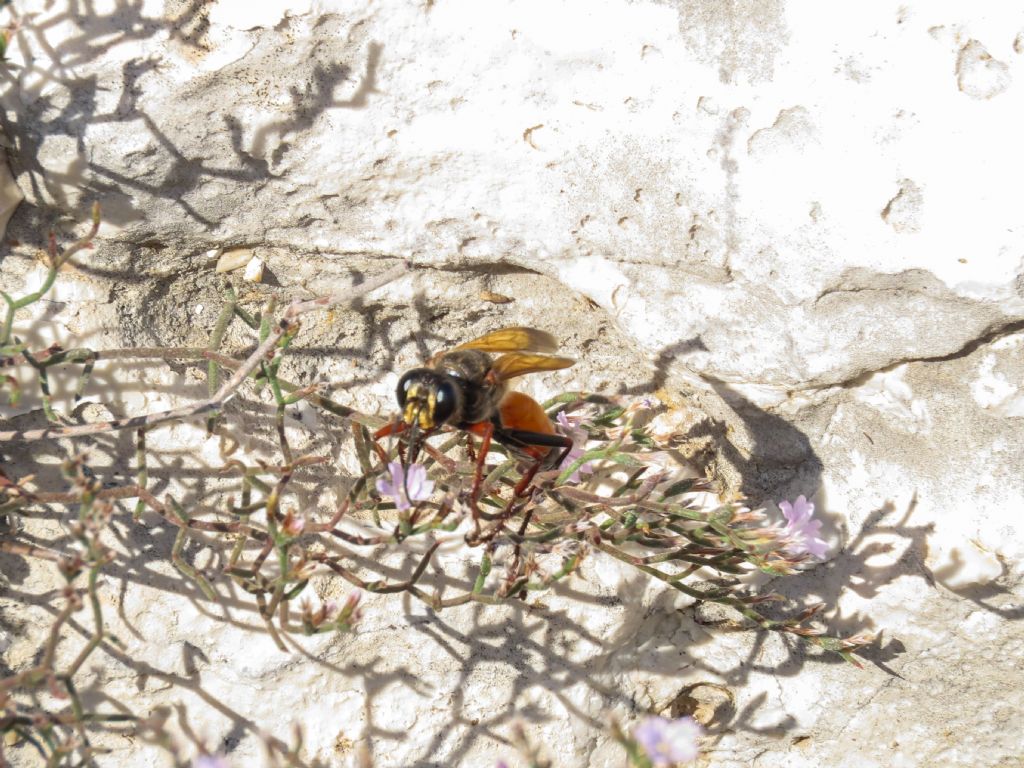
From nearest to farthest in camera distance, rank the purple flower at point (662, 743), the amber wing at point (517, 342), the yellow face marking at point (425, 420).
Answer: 1. the purple flower at point (662, 743)
2. the yellow face marking at point (425, 420)
3. the amber wing at point (517, 342)

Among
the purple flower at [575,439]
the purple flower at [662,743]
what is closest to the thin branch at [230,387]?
the purple flower at [575,439]

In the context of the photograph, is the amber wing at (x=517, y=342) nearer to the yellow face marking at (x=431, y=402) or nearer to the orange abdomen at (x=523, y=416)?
the orange abdomen at (x=523, y=416)

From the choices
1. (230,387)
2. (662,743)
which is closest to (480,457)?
(230,387)

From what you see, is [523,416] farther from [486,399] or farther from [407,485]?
[407,485]

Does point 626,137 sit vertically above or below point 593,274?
above

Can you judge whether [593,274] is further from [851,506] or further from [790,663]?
[790,663]

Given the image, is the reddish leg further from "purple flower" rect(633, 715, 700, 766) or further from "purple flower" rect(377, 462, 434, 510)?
"purple flower" rect(633, 715, 700, 766)

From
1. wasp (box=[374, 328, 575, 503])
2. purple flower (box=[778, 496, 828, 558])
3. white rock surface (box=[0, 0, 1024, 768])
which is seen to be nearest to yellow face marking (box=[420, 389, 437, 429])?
wasp (box=[374, 328, 575, 503])

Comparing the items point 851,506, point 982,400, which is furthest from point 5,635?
point 982,400
